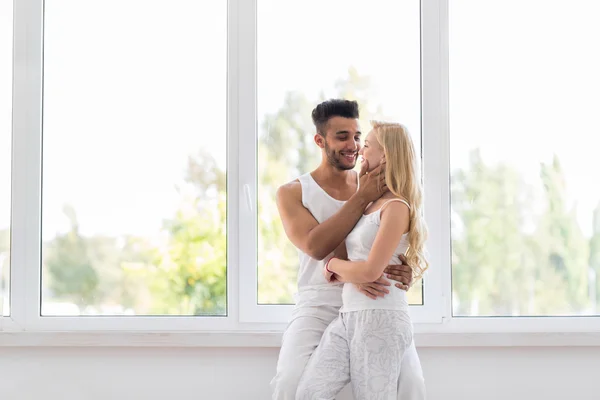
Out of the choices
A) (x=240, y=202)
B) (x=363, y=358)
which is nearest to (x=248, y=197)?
(x=240, y=202)

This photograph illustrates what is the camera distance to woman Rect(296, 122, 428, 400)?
6.75 feet

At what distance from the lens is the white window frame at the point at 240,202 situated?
106 inches

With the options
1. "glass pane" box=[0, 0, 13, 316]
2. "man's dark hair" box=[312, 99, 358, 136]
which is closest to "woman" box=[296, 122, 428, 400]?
"man's dark hair" box=[312, 99, 358, 136]

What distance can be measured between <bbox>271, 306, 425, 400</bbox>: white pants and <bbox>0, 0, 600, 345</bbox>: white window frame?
0.35m

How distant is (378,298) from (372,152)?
0.47m

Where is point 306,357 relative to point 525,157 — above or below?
below

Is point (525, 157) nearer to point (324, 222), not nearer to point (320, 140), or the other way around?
point (320, 140)

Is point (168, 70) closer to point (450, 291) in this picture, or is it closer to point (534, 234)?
point (450, 291)

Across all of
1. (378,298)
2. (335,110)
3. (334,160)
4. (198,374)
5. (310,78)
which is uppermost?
A: (310,78)

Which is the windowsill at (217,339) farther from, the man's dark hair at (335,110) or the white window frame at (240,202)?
the man's dark hair at (335,110)

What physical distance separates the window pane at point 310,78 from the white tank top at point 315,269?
28 centimetres

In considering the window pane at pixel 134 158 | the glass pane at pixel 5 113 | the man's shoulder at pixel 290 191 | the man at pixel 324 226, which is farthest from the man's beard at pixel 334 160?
the glass pane at pixel 5 113

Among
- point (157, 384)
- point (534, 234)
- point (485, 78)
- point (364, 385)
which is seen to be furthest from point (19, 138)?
point (534, 234)

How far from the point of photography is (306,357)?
2248 mm
